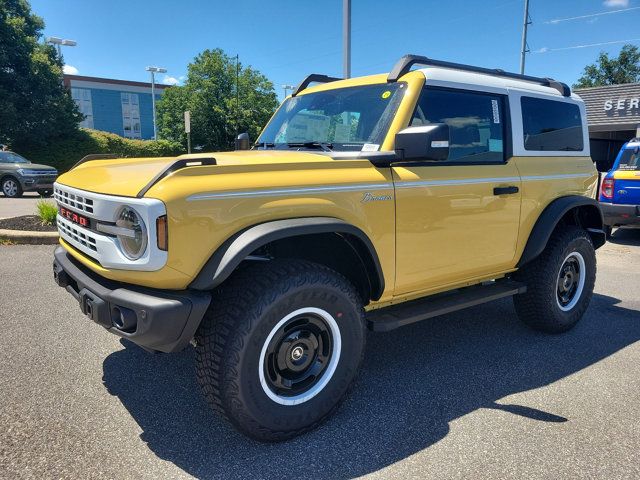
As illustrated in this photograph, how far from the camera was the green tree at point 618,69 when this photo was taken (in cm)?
4497

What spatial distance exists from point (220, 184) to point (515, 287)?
8.69 ft

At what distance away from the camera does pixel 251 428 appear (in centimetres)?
250

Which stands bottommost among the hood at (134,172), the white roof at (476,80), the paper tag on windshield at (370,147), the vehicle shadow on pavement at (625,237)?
the vehicle shadow on pavement at (625,237)

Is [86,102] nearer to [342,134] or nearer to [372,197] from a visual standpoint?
[342,134]

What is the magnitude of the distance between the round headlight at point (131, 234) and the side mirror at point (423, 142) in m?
1.51

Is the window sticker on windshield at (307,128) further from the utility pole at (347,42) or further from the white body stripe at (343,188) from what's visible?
Answer: the utility pole at (347,42)

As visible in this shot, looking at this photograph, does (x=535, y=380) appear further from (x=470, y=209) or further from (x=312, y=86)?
(x=312, y=86)

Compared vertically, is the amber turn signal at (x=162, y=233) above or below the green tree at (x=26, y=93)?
below

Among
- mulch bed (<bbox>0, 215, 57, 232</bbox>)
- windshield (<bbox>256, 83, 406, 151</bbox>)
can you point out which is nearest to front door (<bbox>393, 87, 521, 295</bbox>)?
windshield (<bbox>256, 83, 406, 151</bbox>)

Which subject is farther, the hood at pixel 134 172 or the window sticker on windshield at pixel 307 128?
the window sticker on windshield at pixel 307 128

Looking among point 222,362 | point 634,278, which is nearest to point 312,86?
point 222,362

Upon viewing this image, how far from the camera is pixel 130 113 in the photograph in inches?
2285

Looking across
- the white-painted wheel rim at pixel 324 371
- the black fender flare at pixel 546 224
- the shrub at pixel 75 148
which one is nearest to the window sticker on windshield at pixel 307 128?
the white-painted wheel rim at pixel 324 371

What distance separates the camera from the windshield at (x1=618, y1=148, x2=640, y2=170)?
8.93m
